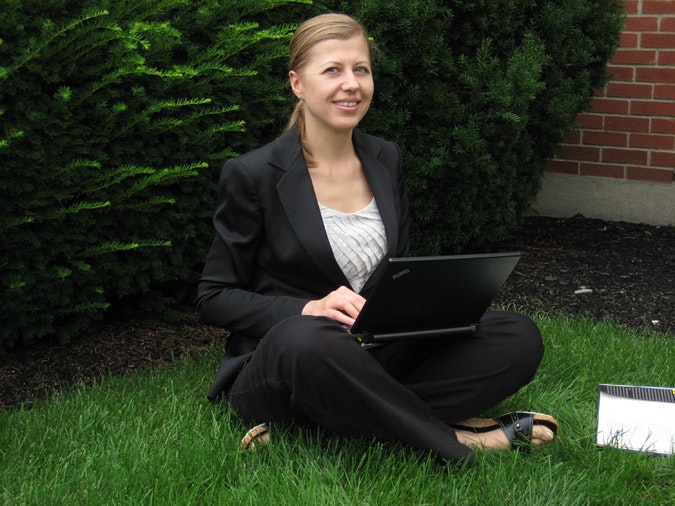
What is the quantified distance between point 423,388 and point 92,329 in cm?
180

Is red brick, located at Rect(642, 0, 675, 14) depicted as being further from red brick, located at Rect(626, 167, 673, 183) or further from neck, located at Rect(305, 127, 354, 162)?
neck, located at Rect(305, 127, 354, 162)

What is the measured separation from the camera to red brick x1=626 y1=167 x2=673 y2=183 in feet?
21.2

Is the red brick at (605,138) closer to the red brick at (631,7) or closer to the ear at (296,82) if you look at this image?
the red brick at (631,7)

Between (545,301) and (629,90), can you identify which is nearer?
(545,301)

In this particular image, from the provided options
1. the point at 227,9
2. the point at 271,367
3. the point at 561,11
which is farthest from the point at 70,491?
the point at 561,11

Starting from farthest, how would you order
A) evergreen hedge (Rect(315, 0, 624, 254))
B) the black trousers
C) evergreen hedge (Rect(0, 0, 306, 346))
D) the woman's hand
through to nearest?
evergreen hedge (Rect(315, 0, 624, 254)), evergreen hedge (Rect(0, 0, 306, 346)), the woman's hand, the black trousers

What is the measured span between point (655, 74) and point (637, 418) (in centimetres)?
376

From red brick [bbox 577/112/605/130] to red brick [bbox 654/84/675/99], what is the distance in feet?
1.34

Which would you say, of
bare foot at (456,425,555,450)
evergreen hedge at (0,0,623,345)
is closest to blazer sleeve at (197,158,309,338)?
bare foot at (456,425,555,450)

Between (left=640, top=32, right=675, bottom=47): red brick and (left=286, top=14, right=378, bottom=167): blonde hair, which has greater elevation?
(left=286, top=14, right=378, bottom=167): blonde hair

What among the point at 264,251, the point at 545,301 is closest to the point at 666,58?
the point at 545,301

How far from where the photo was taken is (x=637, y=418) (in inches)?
128

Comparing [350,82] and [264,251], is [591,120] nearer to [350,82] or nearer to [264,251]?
[350,82]

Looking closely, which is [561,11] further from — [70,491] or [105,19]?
[70,491]
